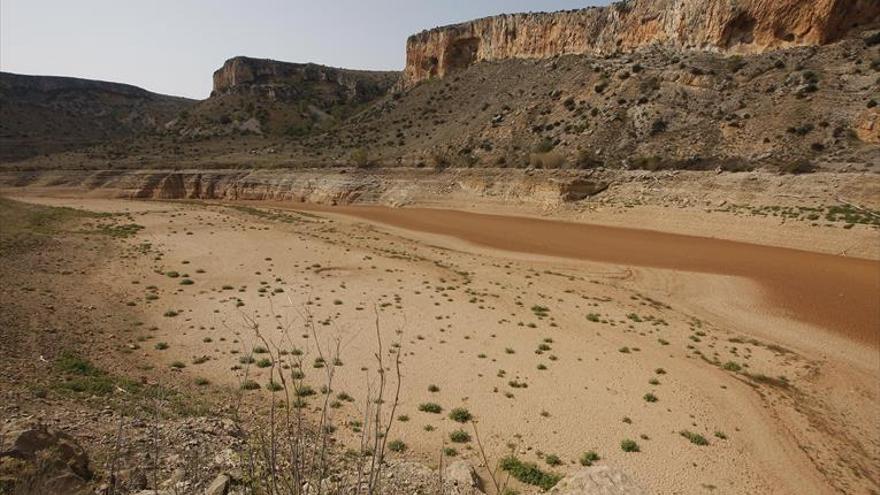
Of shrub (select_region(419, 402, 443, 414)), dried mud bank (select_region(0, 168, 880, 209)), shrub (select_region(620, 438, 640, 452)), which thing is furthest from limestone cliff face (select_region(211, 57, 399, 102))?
shrub (select_region(620, 438, 640, 452))

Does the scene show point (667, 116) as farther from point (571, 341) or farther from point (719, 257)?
point (571, 341)

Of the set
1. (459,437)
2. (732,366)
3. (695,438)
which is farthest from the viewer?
(732,366)

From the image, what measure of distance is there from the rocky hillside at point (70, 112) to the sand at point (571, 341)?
81487 mm

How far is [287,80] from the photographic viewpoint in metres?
109

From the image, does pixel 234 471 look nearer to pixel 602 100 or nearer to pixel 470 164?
pixel 470 164

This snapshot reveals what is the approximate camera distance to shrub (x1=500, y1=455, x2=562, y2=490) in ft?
26.5

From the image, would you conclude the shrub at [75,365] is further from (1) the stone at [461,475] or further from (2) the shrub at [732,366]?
(2) the shrub at [732,366]

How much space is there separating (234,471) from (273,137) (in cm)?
9150

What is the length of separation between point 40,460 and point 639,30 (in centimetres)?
7240

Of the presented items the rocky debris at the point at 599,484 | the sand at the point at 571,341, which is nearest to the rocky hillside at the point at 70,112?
the sand at the point at 571,341

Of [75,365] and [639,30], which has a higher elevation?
[639,30]

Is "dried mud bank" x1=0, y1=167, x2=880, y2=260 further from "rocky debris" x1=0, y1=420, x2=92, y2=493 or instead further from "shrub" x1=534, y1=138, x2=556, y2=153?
"rocky debris" x1=0, y1=420, x2=92, y2=493

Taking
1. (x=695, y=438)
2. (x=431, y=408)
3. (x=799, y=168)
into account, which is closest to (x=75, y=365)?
(x=431, y=408)

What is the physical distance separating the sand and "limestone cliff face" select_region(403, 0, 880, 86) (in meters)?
33.6
